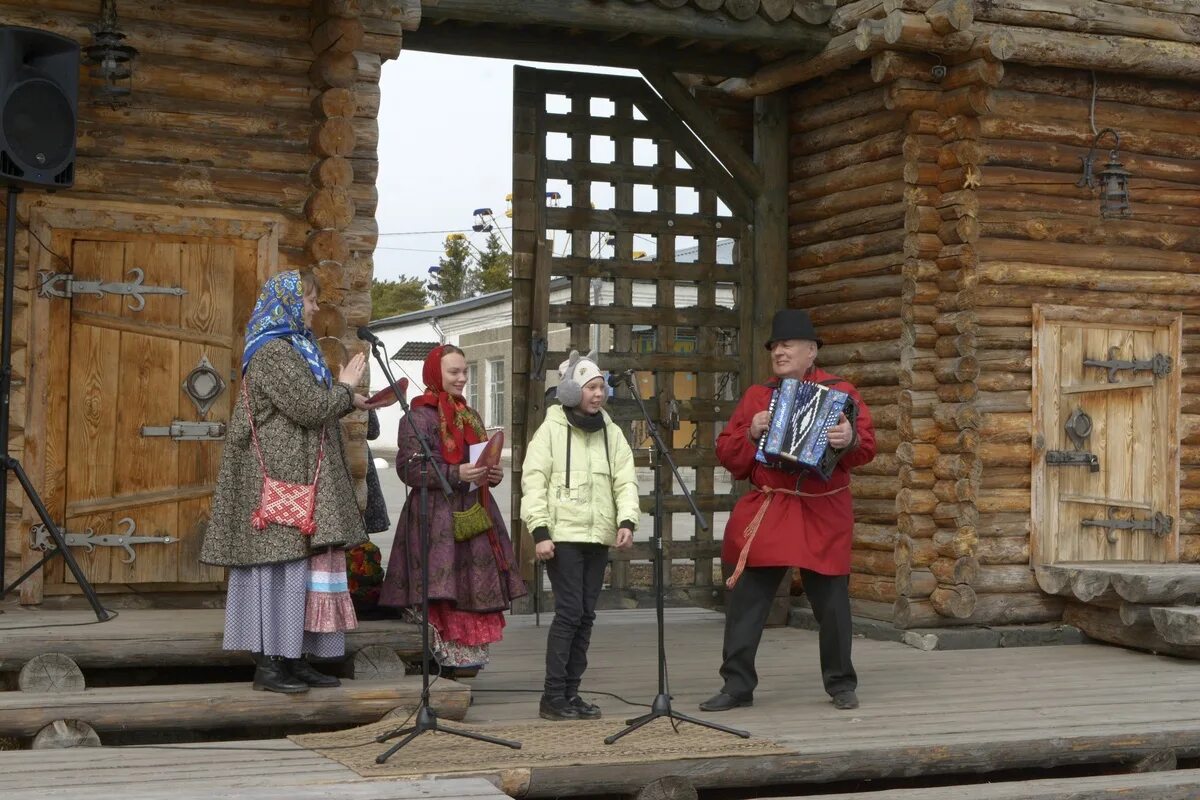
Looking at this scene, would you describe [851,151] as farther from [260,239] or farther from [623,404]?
[260,239]

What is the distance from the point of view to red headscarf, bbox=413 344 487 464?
23.7 feet

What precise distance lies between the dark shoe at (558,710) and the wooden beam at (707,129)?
496 cm

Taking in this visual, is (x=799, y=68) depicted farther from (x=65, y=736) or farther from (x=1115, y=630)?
(x=65, y=736)

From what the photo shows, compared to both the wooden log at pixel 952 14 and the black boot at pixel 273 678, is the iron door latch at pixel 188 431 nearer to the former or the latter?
the black boot at pixel 273 678

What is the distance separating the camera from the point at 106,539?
7.51m

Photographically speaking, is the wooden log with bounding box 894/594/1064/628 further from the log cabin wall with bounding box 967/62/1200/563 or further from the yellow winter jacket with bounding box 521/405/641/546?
the yellow winter jacket with bounding box 521/405/641/546

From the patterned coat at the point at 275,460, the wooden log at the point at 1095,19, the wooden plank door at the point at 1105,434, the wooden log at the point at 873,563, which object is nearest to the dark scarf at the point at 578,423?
the patterned coat at the point at 275,460

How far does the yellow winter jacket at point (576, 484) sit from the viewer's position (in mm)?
6762

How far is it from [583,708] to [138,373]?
9.08 feet

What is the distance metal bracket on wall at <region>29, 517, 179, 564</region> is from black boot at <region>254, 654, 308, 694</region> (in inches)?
52.2

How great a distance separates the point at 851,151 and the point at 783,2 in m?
1.19

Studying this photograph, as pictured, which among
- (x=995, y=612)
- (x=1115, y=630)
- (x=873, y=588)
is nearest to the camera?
(x=1115, y=630)

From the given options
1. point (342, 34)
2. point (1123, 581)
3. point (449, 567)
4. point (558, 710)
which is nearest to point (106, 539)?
point (449, 567)

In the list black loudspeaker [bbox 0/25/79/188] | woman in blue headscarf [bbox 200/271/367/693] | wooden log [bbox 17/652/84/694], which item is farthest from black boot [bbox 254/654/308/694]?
black loudspeaker [bbox 0/25/79/188]
